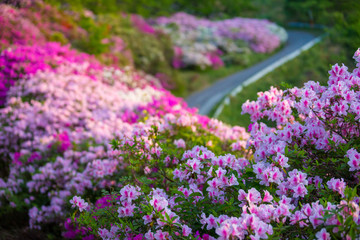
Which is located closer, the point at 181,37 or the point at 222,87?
→ the point at 222,87

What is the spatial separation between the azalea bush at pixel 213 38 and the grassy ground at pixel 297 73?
3024 mm

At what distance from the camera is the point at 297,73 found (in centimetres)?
1883

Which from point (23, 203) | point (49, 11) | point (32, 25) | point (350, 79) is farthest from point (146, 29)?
point (350, 79)

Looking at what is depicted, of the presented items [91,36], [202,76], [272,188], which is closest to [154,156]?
[272,188]

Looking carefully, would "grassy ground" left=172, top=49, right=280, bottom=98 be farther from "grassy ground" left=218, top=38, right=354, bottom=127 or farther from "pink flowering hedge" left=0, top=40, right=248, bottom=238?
"pink flowering hedge" left=0, top=40, right=248, bottom=238

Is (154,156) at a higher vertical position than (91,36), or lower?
lower

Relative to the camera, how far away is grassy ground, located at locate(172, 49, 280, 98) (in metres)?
14.5

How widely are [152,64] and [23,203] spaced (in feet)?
34.0

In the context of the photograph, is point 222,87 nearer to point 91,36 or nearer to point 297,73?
A: point 297,73

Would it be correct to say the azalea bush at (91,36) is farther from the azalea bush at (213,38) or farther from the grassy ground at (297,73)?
the grassy ground at (297,73)

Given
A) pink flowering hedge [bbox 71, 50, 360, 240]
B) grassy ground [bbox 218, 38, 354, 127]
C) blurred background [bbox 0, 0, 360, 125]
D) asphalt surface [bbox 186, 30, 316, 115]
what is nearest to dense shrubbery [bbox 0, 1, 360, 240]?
pink flowering hedge [bbox 71, 50, 360, 240]

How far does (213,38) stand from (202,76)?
6.65 metres

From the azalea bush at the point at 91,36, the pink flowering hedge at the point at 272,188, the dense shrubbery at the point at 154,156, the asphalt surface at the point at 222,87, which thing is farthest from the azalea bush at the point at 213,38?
the pink flowering hedge at the point at 272,188

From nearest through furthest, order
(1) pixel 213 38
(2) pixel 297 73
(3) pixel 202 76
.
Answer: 1. (3) pixel 202 76
2. (2) pixel 297 73
3. (1) pixel 213 38
